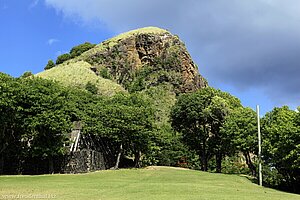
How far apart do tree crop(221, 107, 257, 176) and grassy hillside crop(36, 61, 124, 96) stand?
58264 millimetres

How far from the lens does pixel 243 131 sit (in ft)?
144

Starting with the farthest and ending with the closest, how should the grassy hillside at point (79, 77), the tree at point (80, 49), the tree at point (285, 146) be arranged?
the tree at point (80, 49) < the grassy hillside at point (79, 77) < the tree at point (285, 146)

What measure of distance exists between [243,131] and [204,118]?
11.5m

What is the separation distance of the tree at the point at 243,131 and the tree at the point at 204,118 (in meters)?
6.82

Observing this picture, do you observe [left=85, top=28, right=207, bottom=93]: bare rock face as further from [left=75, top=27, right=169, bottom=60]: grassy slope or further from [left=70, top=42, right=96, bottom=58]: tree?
[left=70, top=42, right=96, bottom=58]: tree

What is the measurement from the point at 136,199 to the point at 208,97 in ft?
122

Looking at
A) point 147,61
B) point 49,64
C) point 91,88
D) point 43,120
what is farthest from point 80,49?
point 43,120

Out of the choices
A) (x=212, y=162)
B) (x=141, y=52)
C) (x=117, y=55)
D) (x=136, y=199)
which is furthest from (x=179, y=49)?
→ (x=136, y=199)

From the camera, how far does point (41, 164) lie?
149ft

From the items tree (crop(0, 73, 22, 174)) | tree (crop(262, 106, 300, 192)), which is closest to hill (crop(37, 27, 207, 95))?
tree (crop(0, 73, 22, 174))

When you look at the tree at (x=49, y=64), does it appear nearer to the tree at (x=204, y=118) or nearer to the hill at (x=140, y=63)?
the hill at (x=140, y=63)

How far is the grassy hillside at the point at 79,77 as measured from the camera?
4043 inches

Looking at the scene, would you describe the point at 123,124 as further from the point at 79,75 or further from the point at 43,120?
the point at 79,75

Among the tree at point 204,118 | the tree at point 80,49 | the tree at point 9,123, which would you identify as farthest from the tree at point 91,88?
the tree at point 9,123
